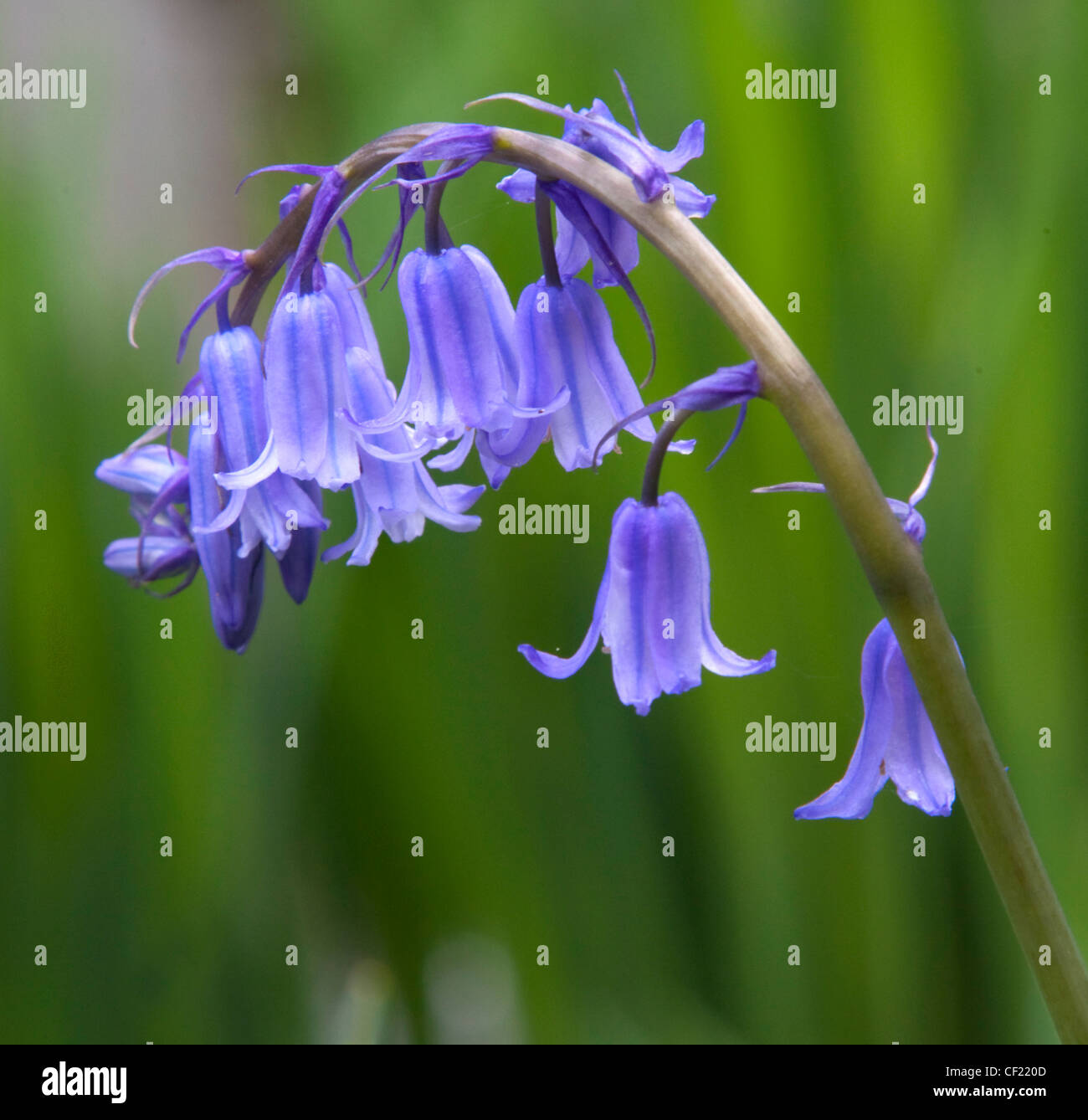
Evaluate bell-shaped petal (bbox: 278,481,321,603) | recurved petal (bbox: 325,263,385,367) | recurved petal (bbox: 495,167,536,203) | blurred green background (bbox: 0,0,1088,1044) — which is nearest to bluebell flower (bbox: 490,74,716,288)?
recurved petal (bbox: 495,167,536,203)

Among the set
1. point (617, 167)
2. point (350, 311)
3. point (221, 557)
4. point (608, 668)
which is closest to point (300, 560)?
point (221, 557)

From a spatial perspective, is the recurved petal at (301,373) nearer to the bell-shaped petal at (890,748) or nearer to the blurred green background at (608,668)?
the bell-shaped petal at (890,748)

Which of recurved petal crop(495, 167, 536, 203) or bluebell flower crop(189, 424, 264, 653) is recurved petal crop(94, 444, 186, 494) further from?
recurved petal crop(495, 167, 536, 203)

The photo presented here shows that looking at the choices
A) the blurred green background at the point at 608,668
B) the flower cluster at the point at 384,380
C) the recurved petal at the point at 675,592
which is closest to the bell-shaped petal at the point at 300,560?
the flower cluster at the point at 384,380

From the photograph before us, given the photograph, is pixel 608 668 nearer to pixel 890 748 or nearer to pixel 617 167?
pixel 890 748

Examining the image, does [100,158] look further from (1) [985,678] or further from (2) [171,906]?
(1) [985,678]
